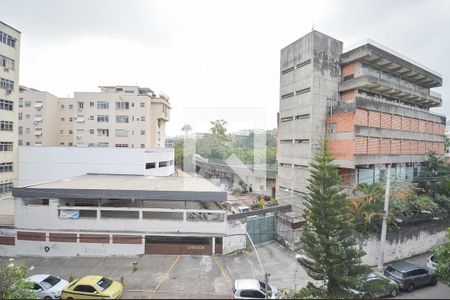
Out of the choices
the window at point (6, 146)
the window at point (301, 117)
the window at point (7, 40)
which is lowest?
the window at point (6, 146)

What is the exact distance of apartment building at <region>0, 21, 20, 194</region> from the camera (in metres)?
25.2

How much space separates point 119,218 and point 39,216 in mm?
5236

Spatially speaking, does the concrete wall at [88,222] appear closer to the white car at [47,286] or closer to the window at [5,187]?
the white car at [47,286]

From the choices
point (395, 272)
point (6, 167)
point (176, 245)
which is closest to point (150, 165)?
point (176, 245)

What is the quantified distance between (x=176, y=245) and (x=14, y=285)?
9.03m

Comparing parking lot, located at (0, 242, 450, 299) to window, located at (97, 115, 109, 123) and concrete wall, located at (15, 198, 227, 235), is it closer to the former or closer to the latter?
concrete wall, located at (15, 198, 227, 235)

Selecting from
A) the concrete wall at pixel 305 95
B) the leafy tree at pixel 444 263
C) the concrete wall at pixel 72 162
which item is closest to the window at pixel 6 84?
the concrete wall at pixel 72 162

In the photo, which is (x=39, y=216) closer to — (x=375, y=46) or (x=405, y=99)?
(x=375, y=46)

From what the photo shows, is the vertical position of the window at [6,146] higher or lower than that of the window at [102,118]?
lower

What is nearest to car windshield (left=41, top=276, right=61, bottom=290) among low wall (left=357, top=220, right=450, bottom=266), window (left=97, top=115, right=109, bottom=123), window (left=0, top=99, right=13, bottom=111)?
low wall (left=357, top=220, right=450, bottom=266)

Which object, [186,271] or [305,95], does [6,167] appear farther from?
[305,95]

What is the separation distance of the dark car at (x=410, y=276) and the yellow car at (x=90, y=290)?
48.1 feet

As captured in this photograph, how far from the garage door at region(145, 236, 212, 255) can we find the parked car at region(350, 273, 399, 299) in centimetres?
913

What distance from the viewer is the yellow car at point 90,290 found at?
12031mm
